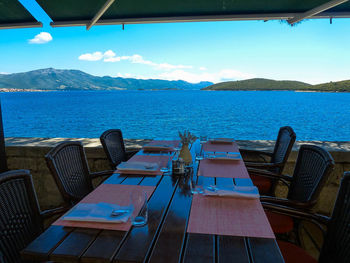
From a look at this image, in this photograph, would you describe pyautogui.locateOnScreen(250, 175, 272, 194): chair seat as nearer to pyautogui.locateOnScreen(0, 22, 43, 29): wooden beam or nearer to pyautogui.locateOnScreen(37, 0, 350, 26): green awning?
pyautogui.locateOnScreen(37, 0, 350, 26): green awning

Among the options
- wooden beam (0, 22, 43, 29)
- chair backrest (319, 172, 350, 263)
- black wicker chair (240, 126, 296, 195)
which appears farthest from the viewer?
wooden beam (0, 22, 43, 29)

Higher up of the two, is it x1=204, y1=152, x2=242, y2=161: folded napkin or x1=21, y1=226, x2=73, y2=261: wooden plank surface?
x1=21, y1=226, x2=73, y2=261: wooden plank surface

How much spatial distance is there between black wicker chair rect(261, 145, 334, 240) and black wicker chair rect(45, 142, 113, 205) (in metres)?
1.23

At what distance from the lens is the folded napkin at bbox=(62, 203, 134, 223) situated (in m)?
1.07

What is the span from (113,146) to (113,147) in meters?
0.01

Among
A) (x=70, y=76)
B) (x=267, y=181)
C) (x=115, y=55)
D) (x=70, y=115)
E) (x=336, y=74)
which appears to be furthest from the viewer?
(x=70, y=76)

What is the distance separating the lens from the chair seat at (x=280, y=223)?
1.62m

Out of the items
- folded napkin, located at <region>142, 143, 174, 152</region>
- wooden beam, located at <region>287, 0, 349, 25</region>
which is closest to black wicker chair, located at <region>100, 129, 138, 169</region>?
folded napkin, located at <region>142, 143, 174, 152</region>

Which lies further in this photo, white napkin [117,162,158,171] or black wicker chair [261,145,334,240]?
white napkin [117,162,158,171]

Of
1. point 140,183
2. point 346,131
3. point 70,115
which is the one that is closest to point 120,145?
point 140,183

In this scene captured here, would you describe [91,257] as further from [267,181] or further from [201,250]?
[267,181]

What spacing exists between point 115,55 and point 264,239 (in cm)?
6816

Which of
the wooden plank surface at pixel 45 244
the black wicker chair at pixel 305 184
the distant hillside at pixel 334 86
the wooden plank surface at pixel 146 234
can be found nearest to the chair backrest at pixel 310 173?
the black wicker chair at pixel 305 184

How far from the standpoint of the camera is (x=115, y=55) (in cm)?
6475
